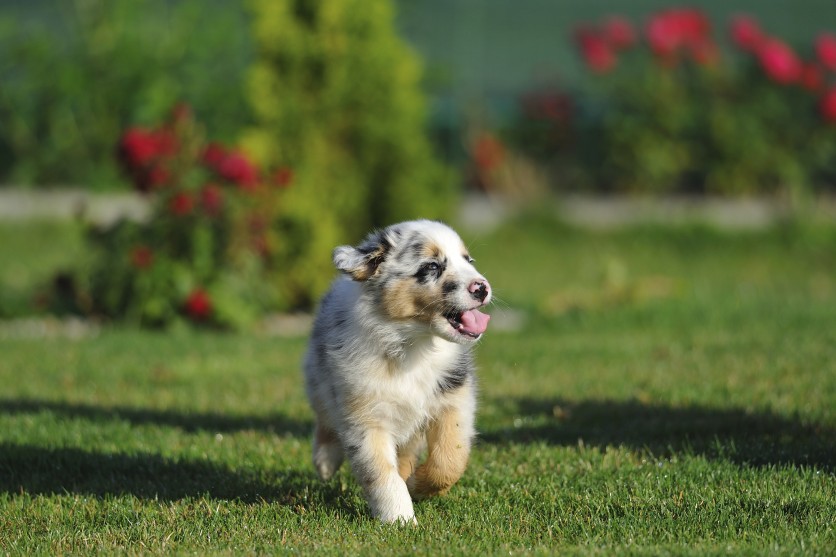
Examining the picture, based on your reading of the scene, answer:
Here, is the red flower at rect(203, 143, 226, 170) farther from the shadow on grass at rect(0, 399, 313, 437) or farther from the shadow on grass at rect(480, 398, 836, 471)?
the shadow on grass at rect(480, 398, 836, 471)

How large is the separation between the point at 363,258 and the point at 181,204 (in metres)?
4.81

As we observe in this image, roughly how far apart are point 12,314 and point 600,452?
6.12m

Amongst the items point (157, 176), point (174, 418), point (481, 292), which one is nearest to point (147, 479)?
point (174, 418)

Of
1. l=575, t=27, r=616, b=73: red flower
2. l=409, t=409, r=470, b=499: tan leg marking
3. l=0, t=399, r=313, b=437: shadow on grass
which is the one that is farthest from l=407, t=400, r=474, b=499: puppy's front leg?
l=575, t=27, r=616, b=73: red flower

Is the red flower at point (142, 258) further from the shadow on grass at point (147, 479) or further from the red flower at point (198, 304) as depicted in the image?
the shadow on grass at point (147, 479)

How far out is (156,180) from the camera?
907 centimetres

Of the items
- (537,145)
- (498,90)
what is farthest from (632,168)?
(498,90)

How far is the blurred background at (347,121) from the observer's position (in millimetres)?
9383

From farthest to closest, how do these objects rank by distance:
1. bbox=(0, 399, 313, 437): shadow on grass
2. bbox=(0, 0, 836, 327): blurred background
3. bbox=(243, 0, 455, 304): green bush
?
bbox=(243, 0, 455, 304): green bush
bbox=(0, 0, 836, 327): blurred background
bbox=(0, 399, 313, 437): shadow on grass

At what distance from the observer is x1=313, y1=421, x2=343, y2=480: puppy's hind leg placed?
509 centimetres

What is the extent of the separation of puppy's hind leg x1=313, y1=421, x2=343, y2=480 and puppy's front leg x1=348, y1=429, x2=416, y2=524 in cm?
61

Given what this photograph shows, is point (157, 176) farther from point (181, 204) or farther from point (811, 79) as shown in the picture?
point (811, 79)

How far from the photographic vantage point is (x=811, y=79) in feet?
42.8

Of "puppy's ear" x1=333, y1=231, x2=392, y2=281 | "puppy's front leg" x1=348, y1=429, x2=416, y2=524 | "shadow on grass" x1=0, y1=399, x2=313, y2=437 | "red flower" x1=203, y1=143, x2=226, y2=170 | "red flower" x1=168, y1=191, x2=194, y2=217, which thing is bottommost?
"shadow on grass" x1=0, y1=399, x2=313, y2=437
